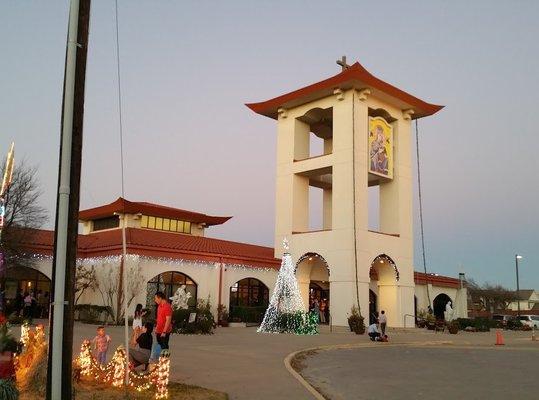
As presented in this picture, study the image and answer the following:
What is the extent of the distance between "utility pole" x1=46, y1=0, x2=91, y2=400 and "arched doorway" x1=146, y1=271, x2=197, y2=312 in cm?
2408

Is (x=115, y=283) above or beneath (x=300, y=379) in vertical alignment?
above

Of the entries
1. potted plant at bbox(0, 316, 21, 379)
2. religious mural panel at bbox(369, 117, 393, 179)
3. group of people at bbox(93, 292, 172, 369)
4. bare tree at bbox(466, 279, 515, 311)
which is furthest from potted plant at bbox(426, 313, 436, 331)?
bare tree at bbox(466, 279, 515, 311)

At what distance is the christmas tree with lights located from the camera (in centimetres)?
2762

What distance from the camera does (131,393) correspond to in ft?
31.5

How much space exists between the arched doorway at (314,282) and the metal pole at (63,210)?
30562 millimetres

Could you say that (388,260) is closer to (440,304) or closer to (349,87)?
(349,87)

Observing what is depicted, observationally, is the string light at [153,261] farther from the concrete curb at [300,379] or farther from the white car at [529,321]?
the white car at [529,321]

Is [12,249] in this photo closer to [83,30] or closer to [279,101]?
[279,101]

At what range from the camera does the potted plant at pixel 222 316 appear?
32.3m

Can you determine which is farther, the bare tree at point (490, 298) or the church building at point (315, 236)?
the bare tree at point (490, 298)

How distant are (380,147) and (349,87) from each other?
465 cm

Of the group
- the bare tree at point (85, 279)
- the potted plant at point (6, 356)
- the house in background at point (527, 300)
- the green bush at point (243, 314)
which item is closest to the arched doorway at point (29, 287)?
the bare tree at point (85, 279)

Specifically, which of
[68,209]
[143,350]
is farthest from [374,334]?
[68,209]

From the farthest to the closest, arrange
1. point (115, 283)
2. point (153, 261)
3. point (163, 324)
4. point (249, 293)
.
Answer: point (249, 293), point (153, 261), point (115, 283), point (163, 324)
